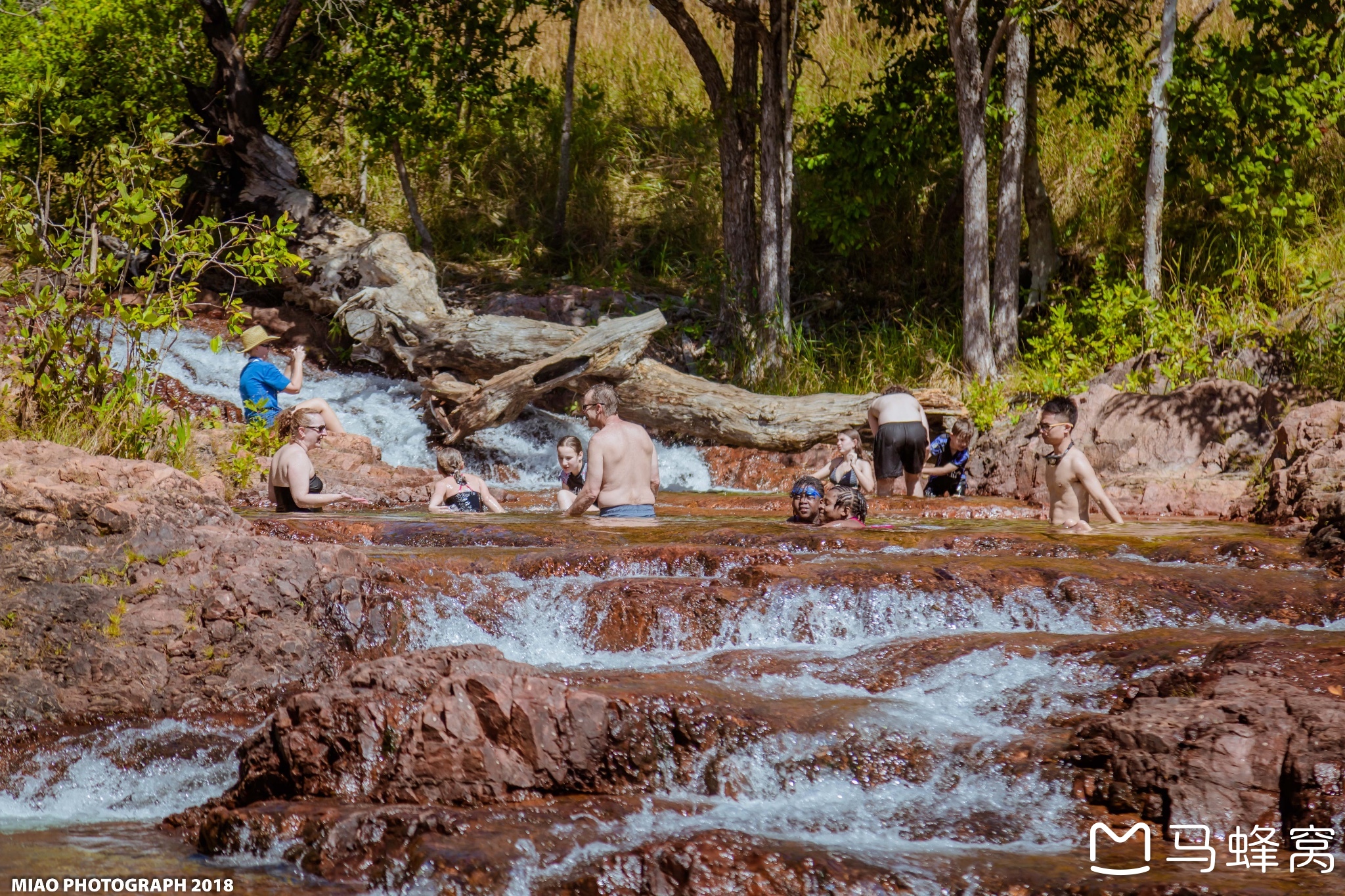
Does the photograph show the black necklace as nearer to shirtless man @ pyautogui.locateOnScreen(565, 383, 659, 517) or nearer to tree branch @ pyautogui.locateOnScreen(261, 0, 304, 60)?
shirtless man @ pyautogui.locateOnScreen(565, 383, 659, 517)

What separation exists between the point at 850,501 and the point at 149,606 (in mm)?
4479

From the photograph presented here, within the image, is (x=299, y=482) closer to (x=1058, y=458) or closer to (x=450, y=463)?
(x=450, y=463)

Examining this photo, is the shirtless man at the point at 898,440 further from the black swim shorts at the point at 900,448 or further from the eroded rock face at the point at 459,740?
the eroded rock face at the point at 459,740

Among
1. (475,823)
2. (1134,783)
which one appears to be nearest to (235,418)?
(475,823)

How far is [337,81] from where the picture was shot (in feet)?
52.3

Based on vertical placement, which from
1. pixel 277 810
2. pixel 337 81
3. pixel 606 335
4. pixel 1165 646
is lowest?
pixel 277 810

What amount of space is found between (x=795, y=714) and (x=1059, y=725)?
948mm

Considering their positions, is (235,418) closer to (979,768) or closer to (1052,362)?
(1052,362)

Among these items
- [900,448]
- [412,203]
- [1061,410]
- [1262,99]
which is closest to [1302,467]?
[1061,410]

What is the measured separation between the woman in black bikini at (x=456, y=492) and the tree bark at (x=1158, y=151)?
7.27 m

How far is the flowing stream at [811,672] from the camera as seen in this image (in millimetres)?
3973

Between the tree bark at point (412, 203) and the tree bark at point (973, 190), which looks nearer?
the tree bark at point (973, 190)

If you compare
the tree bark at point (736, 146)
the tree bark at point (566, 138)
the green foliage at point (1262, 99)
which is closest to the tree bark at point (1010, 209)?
the green foliage at point (1262, 99)

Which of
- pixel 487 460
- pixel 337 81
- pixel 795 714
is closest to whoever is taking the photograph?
pixel 795 714
